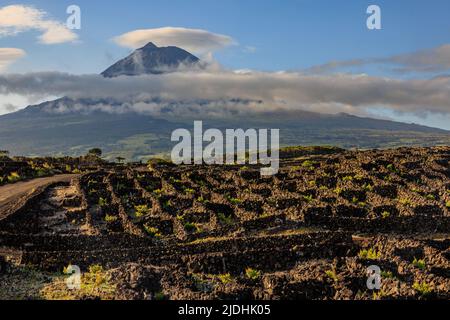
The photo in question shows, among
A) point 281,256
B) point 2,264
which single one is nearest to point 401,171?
point 281,256

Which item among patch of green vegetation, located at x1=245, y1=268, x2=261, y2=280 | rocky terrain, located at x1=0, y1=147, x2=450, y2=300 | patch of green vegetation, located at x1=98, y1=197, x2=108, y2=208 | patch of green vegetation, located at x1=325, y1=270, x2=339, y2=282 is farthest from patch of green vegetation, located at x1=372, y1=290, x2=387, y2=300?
patch of green vegetation, located at x1=98, y1=197, x2=108, y2=208

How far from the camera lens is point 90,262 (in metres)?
26.8

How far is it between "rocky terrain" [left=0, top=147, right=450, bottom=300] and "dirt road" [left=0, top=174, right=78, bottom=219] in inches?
62.4

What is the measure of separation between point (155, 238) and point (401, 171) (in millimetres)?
28332

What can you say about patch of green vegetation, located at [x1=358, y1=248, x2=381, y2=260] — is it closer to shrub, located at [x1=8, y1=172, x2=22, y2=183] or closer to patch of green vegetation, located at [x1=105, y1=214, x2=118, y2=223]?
patch of green vegetation, located at [x1=105, y1=214, x2=118, y2=223]

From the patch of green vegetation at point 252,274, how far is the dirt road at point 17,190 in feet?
71.9

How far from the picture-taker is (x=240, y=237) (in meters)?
30.5

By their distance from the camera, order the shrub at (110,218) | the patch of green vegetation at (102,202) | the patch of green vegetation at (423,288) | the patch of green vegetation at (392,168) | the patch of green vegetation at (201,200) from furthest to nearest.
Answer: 1. the patch of green vegetation at (392,168)
2. the patch of green vegetation at (102,202)
3. the patch of green vegetation at (201,200)
4. the shrub at (110,218)
5. the patch of green vegetation at (423,288)

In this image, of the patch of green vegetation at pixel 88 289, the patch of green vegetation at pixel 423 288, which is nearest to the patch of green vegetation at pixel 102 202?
the patch of green vegetation at pixel 88 289

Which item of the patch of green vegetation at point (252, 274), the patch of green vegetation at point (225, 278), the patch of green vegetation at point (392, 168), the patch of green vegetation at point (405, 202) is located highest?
the patch of green vegetation at point (392, 168)

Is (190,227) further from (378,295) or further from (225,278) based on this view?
(378,295)

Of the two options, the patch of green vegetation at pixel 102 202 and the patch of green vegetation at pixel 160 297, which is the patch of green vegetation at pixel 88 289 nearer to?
the patch of green vegetation at pixel 160 297

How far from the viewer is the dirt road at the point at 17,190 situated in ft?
149

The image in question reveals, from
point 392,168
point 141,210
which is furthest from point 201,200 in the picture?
point 392,168
